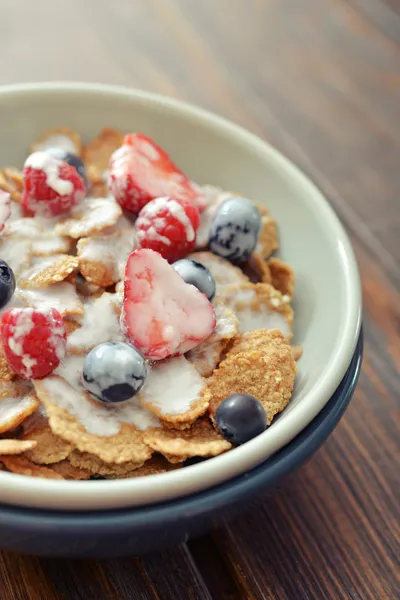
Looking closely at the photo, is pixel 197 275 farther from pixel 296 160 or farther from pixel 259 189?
pixel 296 160

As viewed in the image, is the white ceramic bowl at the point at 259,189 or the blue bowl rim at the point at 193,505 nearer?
the blue bowl rim at the point at 193,505

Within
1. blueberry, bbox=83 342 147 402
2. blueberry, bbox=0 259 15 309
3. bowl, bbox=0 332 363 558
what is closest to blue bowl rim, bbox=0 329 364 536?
bowl, bbox=0 332 363 558

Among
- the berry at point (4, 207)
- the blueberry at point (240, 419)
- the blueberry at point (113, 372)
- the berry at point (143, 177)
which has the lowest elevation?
the berry at point (4, 207)

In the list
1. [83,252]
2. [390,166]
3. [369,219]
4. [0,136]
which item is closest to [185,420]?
[83,252]

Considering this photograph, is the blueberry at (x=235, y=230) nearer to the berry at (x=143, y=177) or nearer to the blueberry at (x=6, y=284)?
the berry at (x=143, y=177)

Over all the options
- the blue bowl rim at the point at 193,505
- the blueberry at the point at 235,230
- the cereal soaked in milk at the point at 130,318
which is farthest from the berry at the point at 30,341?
the blueberry at the point at 235,230

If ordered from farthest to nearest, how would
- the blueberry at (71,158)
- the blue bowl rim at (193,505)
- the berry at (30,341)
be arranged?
the blueberry at (71,158), the berry at (30,341), the blue bowl rim at (193,505)

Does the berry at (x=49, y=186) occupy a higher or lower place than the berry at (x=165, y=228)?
lower
